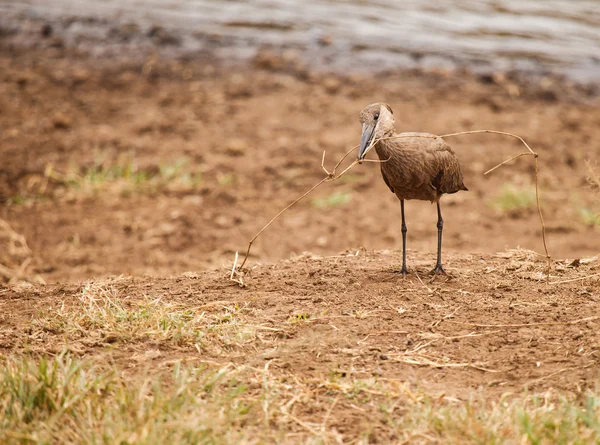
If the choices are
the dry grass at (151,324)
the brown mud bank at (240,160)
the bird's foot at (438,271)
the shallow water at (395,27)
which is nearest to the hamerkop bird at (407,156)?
the bird's foot at (438,271)

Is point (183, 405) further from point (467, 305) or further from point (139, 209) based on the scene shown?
point (139, 209)

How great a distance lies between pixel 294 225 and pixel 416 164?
11.3 ft

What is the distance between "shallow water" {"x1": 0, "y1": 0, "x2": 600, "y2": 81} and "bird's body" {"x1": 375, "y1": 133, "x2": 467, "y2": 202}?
7.73 m

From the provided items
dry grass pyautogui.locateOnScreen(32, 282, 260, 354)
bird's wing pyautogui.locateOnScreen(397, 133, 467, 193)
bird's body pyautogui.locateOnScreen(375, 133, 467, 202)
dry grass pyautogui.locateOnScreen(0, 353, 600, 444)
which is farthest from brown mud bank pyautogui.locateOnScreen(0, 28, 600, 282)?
dry grass pyautogui.locateOnScreen(0, 353, 600, 444)

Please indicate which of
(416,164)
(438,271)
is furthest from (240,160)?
(416,164)

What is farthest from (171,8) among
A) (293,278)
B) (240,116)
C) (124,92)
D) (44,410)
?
(44,410)

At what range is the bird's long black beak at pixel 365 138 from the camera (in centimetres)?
413

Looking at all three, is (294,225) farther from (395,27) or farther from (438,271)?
(395,27)

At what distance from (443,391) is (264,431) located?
33.4 inches

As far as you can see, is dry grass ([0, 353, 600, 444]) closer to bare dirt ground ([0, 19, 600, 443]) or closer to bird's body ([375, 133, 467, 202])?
bare dirt ground ([0, 19, 600, 443])

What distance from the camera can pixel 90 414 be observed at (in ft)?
10.1

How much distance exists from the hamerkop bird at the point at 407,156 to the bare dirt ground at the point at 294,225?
0.57 meters

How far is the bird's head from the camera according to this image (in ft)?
13.9

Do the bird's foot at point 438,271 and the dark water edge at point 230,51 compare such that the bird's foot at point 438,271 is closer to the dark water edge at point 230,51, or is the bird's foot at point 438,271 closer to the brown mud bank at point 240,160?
the brown mud bank at point 240,160
